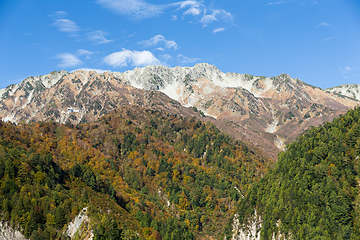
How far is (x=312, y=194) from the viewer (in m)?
143

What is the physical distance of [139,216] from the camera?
16950cm

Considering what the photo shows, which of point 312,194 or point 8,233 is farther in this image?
point 312,194

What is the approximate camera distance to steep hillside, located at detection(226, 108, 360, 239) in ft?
422

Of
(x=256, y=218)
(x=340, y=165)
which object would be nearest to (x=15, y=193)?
(x=256, y=218)

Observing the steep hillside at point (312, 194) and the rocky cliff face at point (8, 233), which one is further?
the steep hillside at point (312, 194)

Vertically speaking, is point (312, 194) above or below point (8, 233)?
above

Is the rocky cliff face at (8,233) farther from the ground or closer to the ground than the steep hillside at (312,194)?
closer to the ground

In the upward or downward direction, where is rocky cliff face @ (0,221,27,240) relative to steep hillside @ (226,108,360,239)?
downward

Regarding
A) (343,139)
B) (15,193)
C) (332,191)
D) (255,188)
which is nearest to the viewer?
(15,193)

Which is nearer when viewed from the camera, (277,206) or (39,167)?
(39,167)

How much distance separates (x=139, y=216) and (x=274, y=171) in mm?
94134

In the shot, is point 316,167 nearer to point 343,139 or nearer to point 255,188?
point 343,139

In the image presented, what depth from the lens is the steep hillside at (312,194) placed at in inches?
5059

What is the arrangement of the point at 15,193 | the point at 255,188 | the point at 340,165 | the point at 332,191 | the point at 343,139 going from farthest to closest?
the point at 255,188 → the point at 343,139 → the point at 340,165 → the point at 332,191 → the point at 15,193
